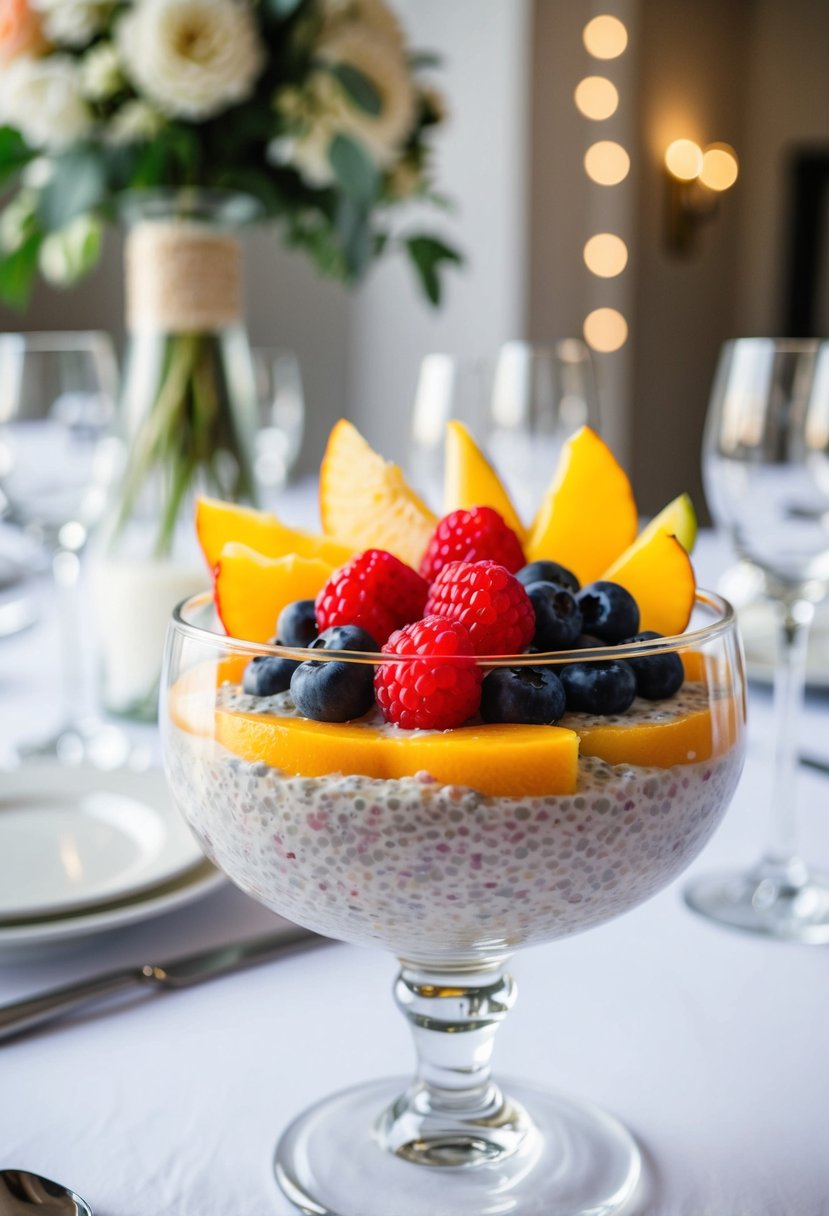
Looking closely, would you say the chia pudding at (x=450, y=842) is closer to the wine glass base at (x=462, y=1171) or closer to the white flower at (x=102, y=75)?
the wine glass base at (x=462, y=1171)

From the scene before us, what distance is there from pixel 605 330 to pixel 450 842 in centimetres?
445

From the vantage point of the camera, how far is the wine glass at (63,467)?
1.20 m

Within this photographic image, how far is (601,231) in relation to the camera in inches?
183

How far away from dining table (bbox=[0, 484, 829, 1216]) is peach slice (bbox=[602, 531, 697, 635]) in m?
0.23

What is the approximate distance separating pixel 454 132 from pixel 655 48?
125 centimetres

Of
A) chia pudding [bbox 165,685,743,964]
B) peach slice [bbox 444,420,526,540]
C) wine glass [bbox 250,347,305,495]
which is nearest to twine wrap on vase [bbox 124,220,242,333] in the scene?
wine glass [bbox 250,347,305,495]

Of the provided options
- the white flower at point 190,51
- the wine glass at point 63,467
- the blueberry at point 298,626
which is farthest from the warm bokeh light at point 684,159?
the blueberry at point 298,626

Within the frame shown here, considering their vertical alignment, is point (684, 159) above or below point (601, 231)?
above

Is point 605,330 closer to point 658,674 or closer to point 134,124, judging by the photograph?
point 134,124

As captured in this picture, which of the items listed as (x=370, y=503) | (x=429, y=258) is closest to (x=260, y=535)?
(x=370, y=503)

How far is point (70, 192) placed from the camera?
1324 millimetres

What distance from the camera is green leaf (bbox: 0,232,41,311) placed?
1487 mm

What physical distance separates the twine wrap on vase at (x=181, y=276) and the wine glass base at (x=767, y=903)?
2.52ft

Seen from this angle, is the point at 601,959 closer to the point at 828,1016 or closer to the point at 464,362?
the point at 828,1016
